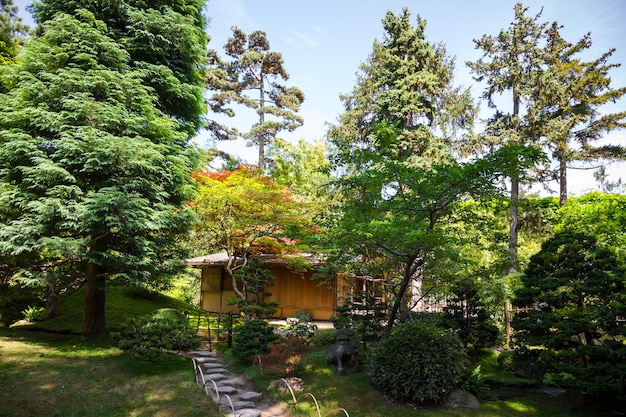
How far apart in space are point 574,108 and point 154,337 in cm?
1837

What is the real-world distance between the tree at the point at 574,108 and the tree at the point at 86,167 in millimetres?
14459

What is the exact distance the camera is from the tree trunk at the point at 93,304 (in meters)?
10.7

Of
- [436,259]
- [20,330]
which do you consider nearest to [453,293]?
[436,259]

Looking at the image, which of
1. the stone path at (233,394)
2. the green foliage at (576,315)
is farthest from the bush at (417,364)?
the stone path at (233,394)

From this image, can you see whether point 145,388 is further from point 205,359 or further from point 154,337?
point 205,359

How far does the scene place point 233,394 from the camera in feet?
26.8

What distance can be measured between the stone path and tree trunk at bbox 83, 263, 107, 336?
3.38 m

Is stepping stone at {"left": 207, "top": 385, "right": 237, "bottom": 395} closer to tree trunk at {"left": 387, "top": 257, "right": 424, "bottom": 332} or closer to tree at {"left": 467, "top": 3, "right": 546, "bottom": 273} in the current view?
tree trunk at {"left": 387, "top": 257, "right": 424, "bottom": 332}

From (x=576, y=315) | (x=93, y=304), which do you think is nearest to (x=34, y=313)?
(x=93, y=304)

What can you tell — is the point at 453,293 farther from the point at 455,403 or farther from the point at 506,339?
the point at 455,403

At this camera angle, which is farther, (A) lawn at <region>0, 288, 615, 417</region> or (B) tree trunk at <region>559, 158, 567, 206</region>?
(B) tree trunk at <region>559, 158, 567, 206</region>

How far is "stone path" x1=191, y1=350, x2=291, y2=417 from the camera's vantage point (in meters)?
7.37

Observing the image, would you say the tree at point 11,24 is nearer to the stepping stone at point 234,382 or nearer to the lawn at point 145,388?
the lawn at point 145,388

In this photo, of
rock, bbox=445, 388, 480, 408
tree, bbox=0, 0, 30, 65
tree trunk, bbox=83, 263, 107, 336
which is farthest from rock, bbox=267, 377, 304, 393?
tree, bbox=0, 0, 30, 65
